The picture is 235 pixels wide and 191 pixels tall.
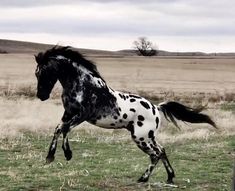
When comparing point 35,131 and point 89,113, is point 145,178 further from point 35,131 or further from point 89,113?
point 35,131

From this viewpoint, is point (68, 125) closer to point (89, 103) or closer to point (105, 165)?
point (89, 103)

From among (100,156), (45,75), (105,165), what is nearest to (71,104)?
(45,75)

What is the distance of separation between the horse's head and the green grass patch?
1.63 m

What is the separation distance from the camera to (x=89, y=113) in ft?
29.8

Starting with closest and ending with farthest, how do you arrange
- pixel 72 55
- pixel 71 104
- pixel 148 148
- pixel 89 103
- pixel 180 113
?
pixel 71 104
pixel 89 103
pixel 72 55
pixel 148 148
pixel 180 113

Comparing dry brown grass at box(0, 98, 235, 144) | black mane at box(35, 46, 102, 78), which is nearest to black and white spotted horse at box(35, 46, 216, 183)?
black mane at box(35, 46, 102, 78)

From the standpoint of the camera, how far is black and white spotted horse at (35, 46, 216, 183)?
8914mm

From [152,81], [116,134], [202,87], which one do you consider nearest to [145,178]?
[116,134]

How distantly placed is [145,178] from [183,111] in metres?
1.29

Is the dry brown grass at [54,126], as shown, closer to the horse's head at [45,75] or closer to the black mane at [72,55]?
the black mane at [72,55]

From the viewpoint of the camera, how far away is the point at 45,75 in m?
8.95

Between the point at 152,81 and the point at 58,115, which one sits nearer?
the point at 58,115

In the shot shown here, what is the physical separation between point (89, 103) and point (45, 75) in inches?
30.6

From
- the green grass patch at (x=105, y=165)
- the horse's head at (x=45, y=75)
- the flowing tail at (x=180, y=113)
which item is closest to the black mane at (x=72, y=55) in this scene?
the horse's head at (x=45, y=75)
